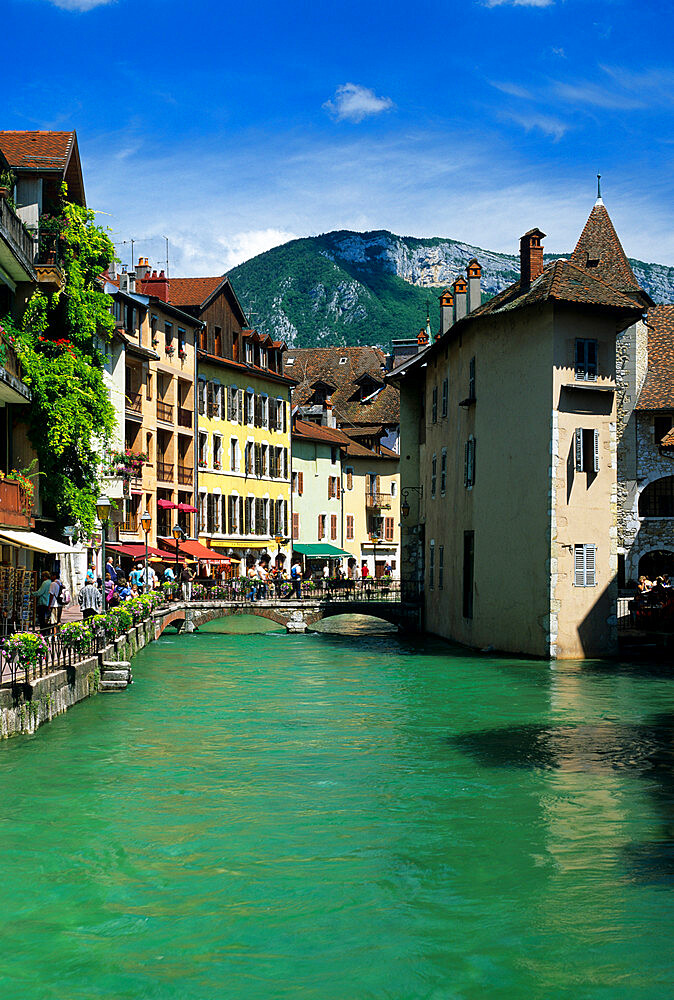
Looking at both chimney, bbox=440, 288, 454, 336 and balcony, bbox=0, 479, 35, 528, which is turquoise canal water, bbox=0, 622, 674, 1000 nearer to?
balcony, bbox=0, 479, 35, 528

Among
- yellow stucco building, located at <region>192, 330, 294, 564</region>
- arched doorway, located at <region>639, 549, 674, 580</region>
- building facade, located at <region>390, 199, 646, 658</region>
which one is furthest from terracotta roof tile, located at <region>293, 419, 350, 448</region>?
building facade, located at <region>390, 199, 646, 658</region>

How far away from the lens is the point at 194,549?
5516 centimetres

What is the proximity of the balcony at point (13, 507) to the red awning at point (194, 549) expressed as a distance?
23.1 metres

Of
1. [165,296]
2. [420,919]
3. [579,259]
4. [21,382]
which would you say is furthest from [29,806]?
[165,296]

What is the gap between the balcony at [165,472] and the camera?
5569 cm

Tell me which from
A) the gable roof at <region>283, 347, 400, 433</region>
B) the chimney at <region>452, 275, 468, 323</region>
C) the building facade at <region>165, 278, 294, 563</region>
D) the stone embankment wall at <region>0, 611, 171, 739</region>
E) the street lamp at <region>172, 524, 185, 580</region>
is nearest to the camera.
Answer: the stone embankment wall at <region>0, 611, 171, 739</region>

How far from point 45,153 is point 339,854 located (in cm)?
2676

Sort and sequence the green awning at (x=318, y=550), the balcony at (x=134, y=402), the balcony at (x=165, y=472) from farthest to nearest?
the green awning at (x=318, y=550)
the balcony at (x=165, y=472)
the balcony at (x=134, y=402)

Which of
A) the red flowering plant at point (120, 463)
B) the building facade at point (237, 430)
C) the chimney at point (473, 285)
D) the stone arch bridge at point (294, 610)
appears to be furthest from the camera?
the building facade at point (237, 430)

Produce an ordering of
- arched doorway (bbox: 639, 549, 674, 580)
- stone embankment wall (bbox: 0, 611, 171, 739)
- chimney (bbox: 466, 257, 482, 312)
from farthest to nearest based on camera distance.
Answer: arched doorway (bbox: 639, 549, 674, 580)
chimney (bbox: 466, 257, 482, 312)
stone embankment wall (bbox: 0, 611, 171, 739)

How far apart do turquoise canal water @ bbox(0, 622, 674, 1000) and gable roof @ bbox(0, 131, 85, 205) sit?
54.6ft

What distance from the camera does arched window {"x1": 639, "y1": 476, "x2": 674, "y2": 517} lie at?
51969 millimetres

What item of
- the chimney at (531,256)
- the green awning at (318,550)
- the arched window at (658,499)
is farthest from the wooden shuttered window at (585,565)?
the green awning at (318,550)

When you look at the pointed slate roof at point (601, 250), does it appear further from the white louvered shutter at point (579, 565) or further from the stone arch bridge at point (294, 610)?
the white louvered shutter at point (579, 565)
